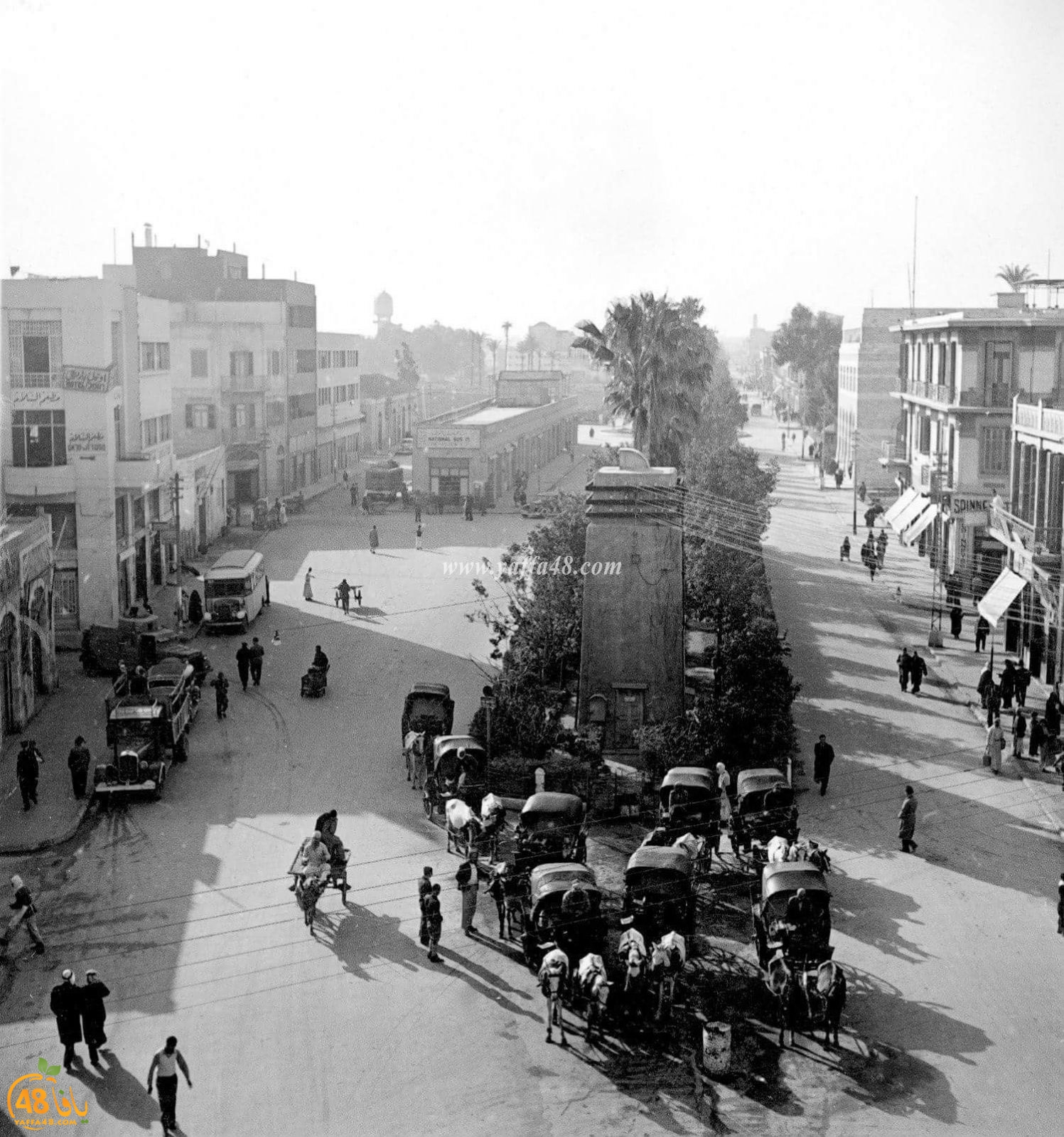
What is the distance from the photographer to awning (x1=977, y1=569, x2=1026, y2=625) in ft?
121

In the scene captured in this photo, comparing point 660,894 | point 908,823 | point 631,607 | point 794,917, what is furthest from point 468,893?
point 631,607

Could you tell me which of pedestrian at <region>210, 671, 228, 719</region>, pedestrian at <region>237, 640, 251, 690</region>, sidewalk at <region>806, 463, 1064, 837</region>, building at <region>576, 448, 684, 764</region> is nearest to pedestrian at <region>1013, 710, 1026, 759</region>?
sidewalk at <region>806, 463, 1064, 837</region>

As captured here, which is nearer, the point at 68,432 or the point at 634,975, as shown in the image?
the point at 634,975

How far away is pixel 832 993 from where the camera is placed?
1761cm

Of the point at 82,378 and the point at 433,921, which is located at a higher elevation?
the point at 82,378

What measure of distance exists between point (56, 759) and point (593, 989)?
1611 centimetres

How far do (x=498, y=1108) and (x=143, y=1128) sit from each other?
3.87 m

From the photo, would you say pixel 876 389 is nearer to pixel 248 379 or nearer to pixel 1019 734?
pixel 248 379

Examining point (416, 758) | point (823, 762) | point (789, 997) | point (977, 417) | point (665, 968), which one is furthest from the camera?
point (977, 417)

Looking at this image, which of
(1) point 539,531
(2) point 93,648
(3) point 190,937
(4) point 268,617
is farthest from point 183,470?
(3) point 190,937

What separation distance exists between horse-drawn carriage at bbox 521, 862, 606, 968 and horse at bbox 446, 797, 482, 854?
3.67m

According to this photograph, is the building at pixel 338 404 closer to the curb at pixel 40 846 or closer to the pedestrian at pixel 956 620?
the pedestrian at pixel 956 620

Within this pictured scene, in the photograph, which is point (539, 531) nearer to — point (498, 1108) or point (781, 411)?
point (498, 1108)

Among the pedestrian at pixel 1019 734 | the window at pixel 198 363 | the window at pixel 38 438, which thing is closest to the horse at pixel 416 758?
the pedestrian at pixel 1019 734
